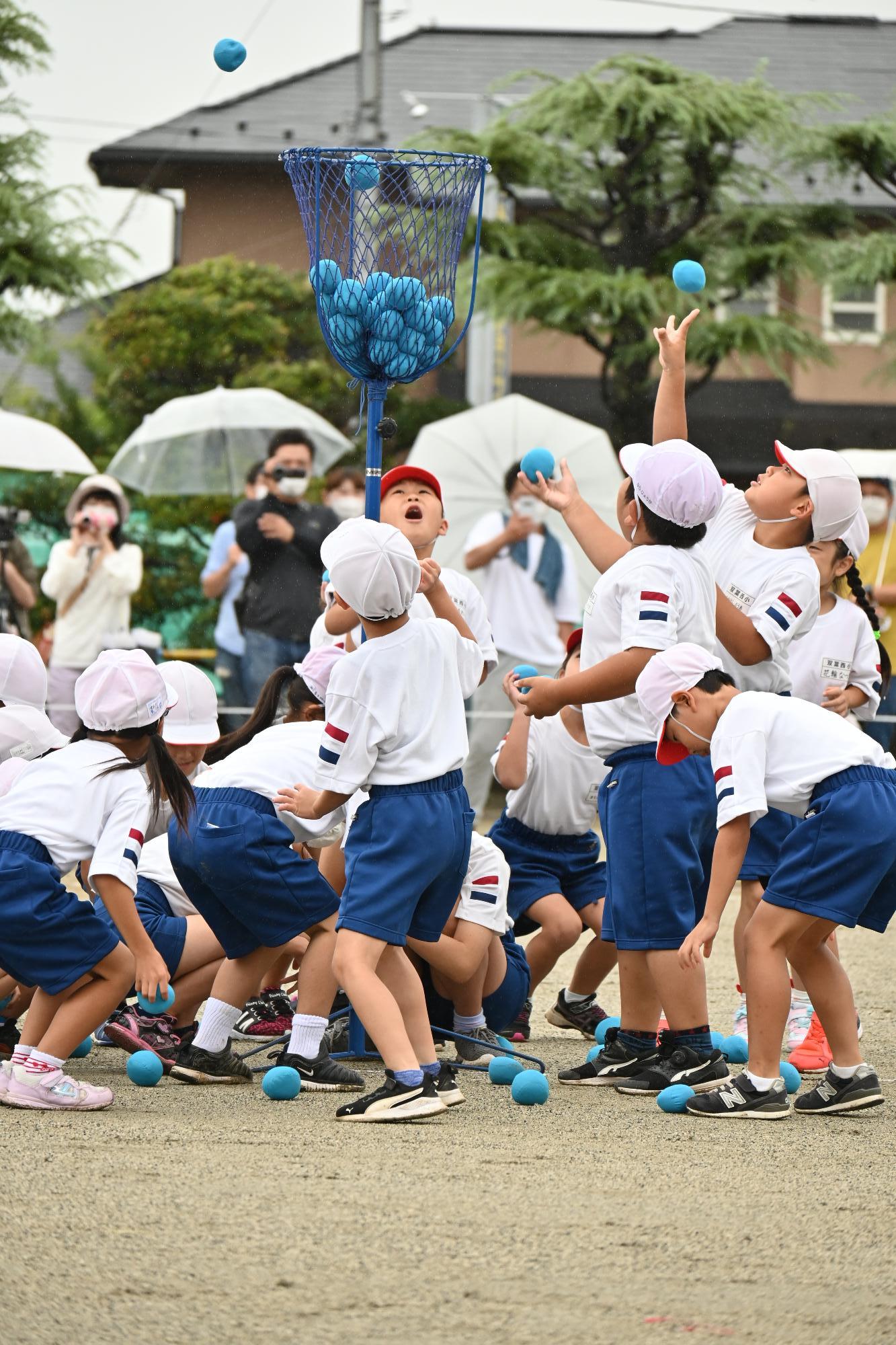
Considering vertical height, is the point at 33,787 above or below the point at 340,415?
above

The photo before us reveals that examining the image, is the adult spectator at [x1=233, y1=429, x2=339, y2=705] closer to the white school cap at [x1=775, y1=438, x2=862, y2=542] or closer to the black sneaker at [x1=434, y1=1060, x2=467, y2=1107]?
the white school cap at [x1=775, y1=438, x2=862, y2=542]

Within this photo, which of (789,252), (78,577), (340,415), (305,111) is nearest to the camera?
(78,577)

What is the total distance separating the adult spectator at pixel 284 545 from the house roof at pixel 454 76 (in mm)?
17436

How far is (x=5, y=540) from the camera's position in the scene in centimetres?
1210

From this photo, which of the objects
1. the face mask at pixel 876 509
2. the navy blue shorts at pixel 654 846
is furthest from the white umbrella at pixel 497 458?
the navy blue shorts at pixel 654 846

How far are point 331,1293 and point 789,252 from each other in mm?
17442

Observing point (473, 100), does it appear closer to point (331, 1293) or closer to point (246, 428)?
point (246, 428)

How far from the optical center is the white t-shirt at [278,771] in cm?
566

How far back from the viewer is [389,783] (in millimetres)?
5164

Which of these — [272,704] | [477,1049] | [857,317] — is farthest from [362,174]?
[857,317]

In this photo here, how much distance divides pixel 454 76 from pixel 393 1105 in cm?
2752

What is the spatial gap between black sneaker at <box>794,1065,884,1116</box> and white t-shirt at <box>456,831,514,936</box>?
120 cm

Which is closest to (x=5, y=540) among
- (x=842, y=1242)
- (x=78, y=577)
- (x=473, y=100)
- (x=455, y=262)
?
(x=78, y=577)

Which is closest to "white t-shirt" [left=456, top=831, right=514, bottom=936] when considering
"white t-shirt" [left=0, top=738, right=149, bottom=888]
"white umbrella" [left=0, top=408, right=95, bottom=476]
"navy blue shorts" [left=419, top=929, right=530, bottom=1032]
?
"navy blue shorts" [left=419, top=929, right=530, bottom=1032]
